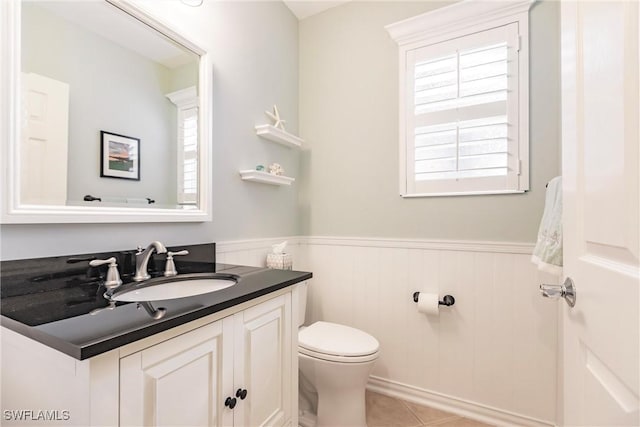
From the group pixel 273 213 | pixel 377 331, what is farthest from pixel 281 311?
pixel 377 331

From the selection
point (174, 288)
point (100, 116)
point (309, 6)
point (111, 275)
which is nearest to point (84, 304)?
point (111, 275)

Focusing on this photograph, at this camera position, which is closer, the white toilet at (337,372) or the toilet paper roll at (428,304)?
the white toilet at (337,372)

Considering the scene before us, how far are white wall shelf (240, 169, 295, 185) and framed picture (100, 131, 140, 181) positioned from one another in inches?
22.2

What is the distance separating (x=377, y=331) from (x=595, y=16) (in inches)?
70.1

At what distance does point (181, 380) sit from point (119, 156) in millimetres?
844

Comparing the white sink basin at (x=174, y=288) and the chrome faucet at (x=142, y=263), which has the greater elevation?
the chrome faucet at (x=142, y=263)

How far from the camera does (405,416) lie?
1672mm

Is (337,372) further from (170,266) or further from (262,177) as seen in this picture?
(262,177)

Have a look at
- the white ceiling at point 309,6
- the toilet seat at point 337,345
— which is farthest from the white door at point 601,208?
the white ceiling at point 309,6

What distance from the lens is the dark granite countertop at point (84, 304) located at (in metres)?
0.57

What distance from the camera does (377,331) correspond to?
1.93m

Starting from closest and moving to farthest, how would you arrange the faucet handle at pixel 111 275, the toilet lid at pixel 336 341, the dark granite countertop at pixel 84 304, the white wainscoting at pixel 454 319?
the dark granite countertop at pixel 84 304, the faucet handle at pixel 111 275, the toilet lid at pixel 336 341, the white wainscoting at pixel 454 319

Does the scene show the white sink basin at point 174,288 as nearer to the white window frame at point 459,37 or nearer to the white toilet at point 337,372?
the white toilet at point 337,372

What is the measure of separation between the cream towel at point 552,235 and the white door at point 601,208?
1.65 feet
